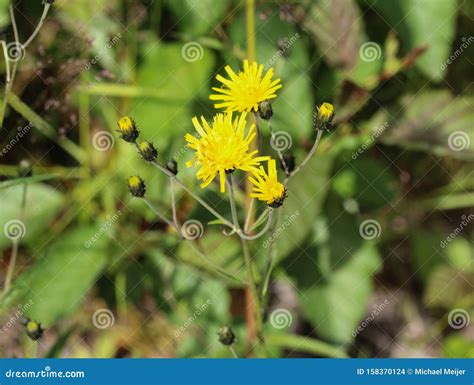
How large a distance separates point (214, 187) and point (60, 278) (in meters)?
0.58

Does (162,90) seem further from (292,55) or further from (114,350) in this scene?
(114,350)

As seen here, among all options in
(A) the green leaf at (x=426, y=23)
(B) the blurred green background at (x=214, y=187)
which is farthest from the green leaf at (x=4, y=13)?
(A) the green leaf at (x=426, y=23)

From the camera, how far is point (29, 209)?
2.25 meters

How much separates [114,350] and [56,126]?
84 cm

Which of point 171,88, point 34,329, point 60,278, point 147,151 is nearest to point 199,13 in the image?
point 171,88

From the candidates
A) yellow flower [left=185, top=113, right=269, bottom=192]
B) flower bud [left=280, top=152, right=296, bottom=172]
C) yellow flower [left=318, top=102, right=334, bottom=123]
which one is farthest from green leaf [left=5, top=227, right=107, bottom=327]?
yellow flower [left=318, top=102, right=334, bottom=123]

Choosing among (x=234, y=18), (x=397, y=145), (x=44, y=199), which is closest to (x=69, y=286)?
(x=44, y=199)

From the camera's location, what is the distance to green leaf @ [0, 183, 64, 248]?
2.25 metres

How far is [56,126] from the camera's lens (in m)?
2.40

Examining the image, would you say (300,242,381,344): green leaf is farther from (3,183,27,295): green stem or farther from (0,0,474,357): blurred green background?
(3,183,27,295): green stem

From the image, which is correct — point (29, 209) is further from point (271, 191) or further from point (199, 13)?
point (271, 191)

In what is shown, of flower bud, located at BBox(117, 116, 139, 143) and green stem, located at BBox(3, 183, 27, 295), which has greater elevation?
flower bud, located at BBox(117, 116, 139, 143)

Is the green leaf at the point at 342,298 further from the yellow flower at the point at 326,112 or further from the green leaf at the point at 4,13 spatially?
the green leaf at the point at 4,13

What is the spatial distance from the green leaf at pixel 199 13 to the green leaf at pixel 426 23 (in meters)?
0.52
